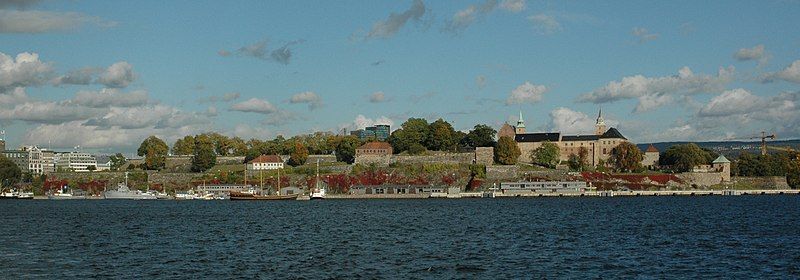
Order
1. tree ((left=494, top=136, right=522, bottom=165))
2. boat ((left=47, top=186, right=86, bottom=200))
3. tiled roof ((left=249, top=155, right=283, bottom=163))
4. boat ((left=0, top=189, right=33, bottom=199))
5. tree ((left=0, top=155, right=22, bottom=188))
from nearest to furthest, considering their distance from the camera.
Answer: tree ((left=494, top=136, right=522, bottom=165)) → boat ((left=47, top=186, right=86, bottom=200)) → boat ((left=0, top=189, right=33, bottom=199)) → tiled roof ((left=249, top=155, right=283, bottom=163)) → tree ((left=0, top=155, right=22, bottom=188))

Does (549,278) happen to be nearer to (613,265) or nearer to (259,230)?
(613,265)

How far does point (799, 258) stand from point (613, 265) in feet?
24.3

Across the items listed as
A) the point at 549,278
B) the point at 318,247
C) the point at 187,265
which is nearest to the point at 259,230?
the point at 318,247

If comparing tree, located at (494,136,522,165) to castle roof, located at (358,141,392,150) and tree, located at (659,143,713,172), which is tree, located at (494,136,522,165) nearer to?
castle roof, located at (358,141,392,150)

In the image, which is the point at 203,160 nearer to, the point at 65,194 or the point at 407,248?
the point at 65,194

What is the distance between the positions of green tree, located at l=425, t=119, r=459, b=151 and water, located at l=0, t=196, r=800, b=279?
Answer: 65162 millimetres

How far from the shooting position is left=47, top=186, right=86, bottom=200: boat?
12112 cm

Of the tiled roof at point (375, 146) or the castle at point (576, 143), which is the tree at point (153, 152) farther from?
the castle at point (576, 143)

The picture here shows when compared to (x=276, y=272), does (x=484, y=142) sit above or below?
above

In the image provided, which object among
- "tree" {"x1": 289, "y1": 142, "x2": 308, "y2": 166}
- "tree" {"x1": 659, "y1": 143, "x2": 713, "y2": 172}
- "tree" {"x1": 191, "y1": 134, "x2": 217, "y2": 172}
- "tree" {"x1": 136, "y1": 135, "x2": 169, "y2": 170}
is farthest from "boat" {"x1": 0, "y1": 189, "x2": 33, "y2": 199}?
"tree" {"x1": 659, "y1": 143, "x2": 713, "y2": 172}

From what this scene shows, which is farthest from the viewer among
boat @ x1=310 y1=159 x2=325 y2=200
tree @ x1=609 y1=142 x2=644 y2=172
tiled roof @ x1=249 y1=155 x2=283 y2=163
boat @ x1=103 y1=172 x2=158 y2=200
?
tiled roof @ x1=249 y1=155 x2=283 y2=163

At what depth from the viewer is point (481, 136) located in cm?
12712

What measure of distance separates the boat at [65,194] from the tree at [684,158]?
82036 millimetres

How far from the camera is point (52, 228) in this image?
2002 inches
